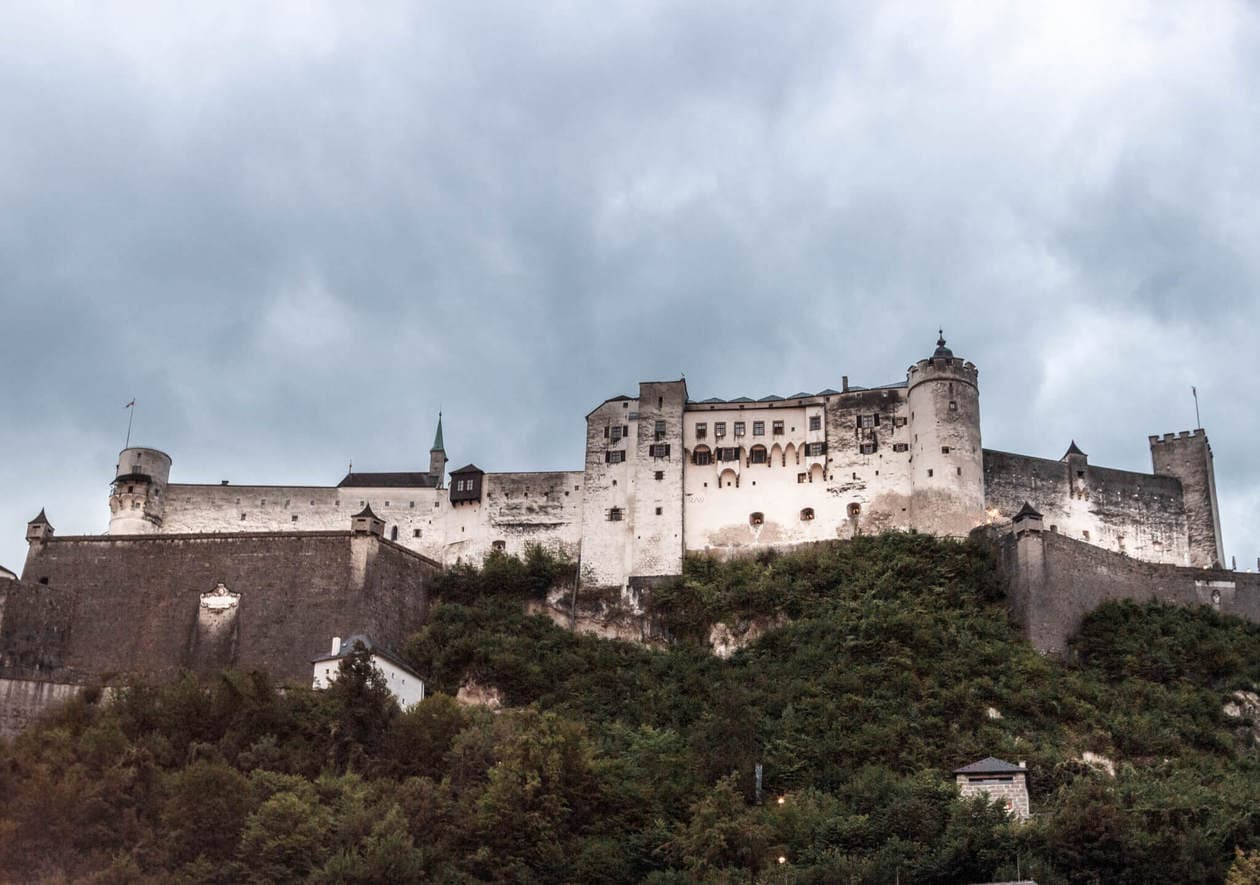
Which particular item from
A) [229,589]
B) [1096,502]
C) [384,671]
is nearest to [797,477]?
[1096,502]

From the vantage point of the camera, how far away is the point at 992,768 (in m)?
41.9

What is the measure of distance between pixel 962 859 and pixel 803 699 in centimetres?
1205

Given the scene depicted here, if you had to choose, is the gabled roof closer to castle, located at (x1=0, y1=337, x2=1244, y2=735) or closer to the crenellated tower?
castle, located at (x1=0, y1=337, x2=1244, y2=735)

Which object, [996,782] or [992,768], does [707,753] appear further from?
[996,782]

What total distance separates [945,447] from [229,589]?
1061 inches

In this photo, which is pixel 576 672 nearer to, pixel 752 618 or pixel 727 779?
pixel 752 618

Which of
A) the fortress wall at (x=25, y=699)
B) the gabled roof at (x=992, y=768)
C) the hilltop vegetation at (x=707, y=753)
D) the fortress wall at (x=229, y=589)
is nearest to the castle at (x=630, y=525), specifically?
the fortress wall at (x=229, y=589)

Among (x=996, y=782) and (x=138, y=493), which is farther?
(x=138, y=493)

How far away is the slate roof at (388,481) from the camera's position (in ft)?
212

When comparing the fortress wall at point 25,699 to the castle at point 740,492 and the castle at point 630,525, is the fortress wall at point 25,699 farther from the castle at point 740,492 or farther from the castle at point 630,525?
the castle at point 740,492

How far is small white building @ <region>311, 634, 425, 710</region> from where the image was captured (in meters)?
49.8

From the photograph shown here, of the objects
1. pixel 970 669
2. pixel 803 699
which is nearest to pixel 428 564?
pixel 803 699

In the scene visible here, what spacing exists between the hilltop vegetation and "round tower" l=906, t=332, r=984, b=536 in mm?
1972

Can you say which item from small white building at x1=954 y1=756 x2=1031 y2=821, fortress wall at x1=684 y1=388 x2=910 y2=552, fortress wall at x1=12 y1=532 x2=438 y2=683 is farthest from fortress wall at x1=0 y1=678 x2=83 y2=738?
small white building at x1=954 y1=756 x2=1031 y2=821
